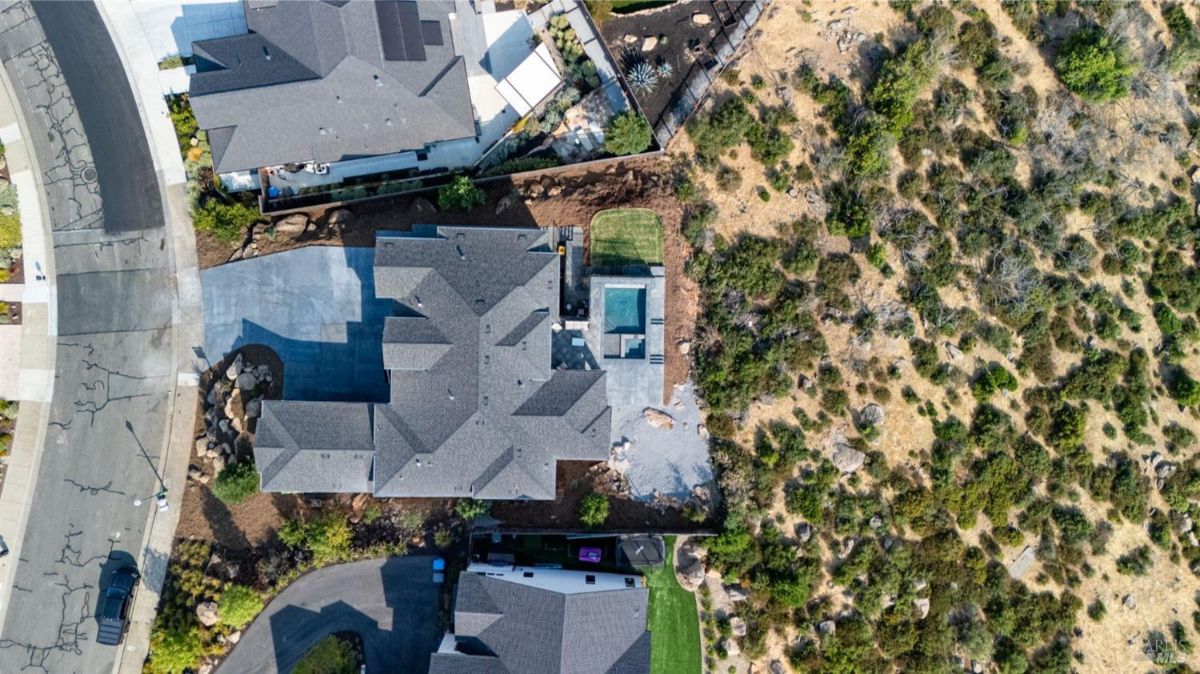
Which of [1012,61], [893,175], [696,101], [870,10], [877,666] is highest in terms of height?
[870,10]

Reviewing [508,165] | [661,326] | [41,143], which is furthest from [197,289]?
[661,326]

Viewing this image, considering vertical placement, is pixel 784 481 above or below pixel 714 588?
above

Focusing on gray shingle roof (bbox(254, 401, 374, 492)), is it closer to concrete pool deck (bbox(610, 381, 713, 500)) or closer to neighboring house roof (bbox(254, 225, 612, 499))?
neighboring house roof (bbox(254, 225, 612, 499))

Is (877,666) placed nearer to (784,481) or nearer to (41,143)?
(784,481)

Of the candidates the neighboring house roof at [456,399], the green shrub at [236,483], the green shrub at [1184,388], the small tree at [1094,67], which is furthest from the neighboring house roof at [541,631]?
the small tree at [1094,67]

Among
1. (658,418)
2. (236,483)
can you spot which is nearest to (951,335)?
(658,418)

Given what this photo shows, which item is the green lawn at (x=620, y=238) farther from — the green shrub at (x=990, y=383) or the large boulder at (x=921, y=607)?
the large boulder at (x=921, y=607)
